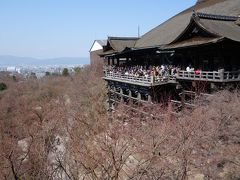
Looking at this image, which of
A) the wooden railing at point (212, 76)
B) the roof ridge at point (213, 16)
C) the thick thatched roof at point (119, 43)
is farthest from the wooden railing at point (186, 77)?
the thick thatched roof at point (119, 43)

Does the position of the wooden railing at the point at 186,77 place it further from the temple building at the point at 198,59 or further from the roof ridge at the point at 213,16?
the roof ridge at the point at 213,16

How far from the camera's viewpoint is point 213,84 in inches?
619

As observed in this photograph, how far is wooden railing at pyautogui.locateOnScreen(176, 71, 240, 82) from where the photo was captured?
14703mm

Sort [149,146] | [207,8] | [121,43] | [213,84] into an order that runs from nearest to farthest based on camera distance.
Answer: [149,146], [213,84], [207,8], [121,43]

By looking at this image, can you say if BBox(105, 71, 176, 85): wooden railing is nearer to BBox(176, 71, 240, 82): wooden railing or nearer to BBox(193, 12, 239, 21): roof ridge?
BBox(176, 71, 240, 82): wooden railing

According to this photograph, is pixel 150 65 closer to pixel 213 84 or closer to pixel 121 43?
pixel 121 43

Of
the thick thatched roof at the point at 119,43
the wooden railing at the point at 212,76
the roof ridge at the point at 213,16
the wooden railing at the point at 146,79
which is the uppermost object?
the roof ridge at the point at 213,16

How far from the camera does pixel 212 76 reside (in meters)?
15.1

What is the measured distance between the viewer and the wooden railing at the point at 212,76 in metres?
14.7

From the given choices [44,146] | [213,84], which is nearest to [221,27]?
[213,84]

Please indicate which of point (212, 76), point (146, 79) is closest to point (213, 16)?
Answer: point (212, 76)

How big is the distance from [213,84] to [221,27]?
12.7 ft

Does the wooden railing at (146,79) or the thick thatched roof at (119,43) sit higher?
the thick thatched roof at (119,43)

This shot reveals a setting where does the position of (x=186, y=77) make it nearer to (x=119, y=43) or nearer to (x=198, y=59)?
(x=198, y=59)
